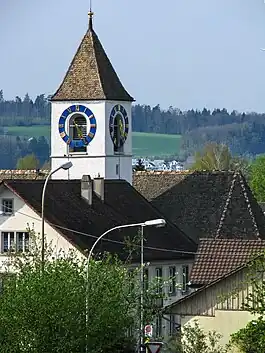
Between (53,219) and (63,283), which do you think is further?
(53,219)

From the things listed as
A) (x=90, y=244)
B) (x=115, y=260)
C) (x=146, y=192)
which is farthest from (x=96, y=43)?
(x=115, y=260)

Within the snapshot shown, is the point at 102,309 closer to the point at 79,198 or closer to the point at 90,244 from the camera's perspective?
the point at 90,244

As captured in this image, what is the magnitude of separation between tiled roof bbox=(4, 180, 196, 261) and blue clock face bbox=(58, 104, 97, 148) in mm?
4505

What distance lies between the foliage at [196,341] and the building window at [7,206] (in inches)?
682

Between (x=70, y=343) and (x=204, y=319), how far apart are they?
5622 millimetres

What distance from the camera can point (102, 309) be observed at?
4722cm

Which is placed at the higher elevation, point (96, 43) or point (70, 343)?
point (96, 43)

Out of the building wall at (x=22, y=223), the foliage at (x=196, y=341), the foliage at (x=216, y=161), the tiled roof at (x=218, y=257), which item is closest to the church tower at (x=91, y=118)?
the building wall at (x=22, y=223)

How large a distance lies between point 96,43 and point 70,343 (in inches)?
1409

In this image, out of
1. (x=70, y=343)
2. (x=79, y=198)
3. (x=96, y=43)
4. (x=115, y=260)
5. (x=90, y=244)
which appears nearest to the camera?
(x=70, y=343)

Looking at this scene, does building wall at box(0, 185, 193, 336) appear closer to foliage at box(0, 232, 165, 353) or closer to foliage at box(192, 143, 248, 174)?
foliage at box(0, 232, 165, 353)

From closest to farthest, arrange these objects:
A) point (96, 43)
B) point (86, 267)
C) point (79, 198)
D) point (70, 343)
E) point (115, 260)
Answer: point (70, 343) < point (86, 267) < point (115, 260) < point (79, 198) < point (96, 43)

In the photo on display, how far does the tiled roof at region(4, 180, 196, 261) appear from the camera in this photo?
6581 cm

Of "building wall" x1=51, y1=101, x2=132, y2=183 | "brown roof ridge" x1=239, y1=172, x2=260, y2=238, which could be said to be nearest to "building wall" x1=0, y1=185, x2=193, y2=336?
"brown roof ridge" x1=239, y1=172, x2=260, y2=238
